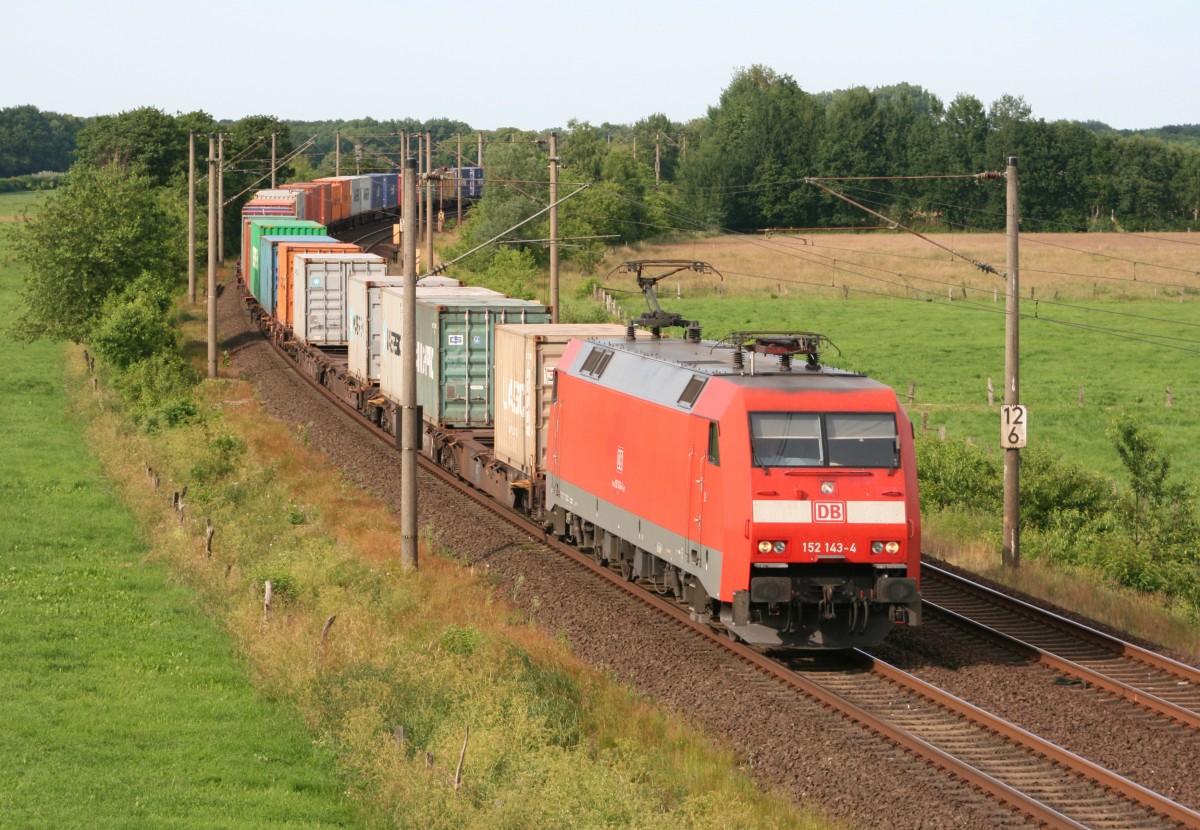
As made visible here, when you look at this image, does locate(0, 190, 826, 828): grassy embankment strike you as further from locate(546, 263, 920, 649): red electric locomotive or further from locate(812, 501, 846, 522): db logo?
locate(812, 501, 846, 522): db logo

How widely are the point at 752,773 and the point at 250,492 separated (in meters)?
17.9

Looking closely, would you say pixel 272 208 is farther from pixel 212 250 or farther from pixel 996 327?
pixel 996 327

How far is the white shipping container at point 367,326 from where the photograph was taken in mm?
36656

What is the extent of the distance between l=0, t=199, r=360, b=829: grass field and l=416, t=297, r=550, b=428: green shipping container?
6483 millimetres

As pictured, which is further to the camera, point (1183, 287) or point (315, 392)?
point (1183, 287)

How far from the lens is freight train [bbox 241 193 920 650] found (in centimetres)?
1697

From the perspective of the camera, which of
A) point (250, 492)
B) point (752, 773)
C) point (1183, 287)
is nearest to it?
point (752, 773)

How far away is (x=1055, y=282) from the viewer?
8781 centimetres

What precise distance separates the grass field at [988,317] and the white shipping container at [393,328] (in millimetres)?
14671

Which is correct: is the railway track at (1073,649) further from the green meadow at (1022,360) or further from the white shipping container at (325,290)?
the white shipping container at (325,290)

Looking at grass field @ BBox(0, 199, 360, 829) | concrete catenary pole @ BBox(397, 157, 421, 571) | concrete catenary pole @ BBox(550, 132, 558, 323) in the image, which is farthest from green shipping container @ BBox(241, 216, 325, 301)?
concrete catenary pole @ BBox(397, 157, 421, 571)

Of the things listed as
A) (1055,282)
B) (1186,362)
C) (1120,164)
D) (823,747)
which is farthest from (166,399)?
(1120,164)

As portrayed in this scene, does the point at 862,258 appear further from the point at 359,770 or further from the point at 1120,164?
the point at 359,770

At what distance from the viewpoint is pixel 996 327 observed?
7350 cm
